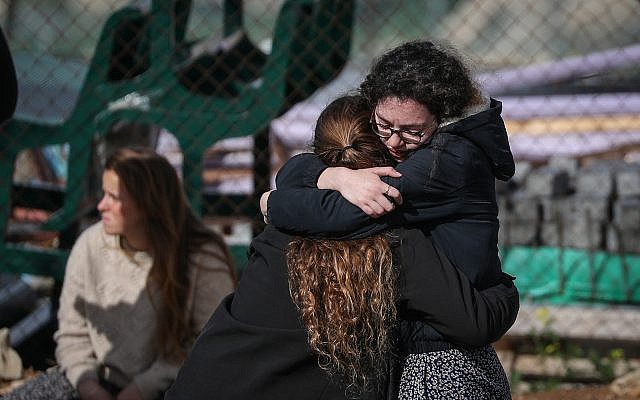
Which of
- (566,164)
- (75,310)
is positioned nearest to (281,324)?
(75,310)

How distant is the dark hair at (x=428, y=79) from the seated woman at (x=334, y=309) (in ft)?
0.30

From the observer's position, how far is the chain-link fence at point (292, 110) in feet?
13.1

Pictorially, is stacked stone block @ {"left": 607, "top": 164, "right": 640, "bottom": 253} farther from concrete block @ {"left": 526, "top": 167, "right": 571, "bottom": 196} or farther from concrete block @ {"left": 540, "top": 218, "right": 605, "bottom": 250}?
concrete block @ {"left": 526, "top": 167, "right": 571, "bottom": 196}

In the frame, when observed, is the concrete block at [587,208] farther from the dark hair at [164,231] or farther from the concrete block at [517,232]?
the dark hair at [164,231]

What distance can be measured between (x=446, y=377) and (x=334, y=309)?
287 mm

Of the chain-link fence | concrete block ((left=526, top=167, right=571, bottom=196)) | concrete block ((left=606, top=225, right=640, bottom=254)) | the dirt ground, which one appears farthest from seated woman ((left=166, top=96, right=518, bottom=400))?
concrete block ((left=526, top=167, right=571, bottom=196))

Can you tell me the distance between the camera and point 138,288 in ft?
10.2

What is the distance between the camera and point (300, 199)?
1828 mm

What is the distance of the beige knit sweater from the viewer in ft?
10.1

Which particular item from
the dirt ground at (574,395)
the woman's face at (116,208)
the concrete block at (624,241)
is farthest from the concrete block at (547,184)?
the woman's face at (116,208)

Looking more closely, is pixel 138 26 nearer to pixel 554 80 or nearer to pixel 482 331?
pixel 482 331

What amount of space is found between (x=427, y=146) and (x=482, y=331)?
1.29 feet

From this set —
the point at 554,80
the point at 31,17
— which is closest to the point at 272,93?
the point at 554,80

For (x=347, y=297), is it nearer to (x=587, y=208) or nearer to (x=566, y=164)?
(x=587, y=208)
